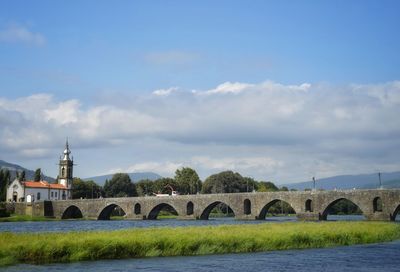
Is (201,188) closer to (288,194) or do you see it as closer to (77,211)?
(77,211)

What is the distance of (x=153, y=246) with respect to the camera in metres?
37.3

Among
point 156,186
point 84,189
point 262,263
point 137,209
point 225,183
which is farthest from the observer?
point 156,186

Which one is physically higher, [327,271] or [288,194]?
[288,194]

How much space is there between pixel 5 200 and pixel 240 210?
231 feet

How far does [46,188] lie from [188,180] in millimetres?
48255

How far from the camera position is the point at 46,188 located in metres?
146

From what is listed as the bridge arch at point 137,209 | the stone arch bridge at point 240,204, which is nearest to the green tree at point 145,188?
the stone arch bridge at point 240,204

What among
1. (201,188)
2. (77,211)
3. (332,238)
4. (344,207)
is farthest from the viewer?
(201,188)

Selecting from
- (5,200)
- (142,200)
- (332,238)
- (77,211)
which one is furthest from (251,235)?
(5,200)

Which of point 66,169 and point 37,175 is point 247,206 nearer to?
point 66,169

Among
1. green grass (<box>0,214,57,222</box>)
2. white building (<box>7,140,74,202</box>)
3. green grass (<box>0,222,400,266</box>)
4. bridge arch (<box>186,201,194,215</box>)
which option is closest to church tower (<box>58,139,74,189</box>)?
white building (<box>7,140,74,202</box>)

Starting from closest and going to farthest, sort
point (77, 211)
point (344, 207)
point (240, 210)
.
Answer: point (240, 210) → point (77, 211) → point (344, 207)

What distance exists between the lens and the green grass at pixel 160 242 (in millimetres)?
33062

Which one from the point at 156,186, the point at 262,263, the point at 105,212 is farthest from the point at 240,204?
the point at 156,186
